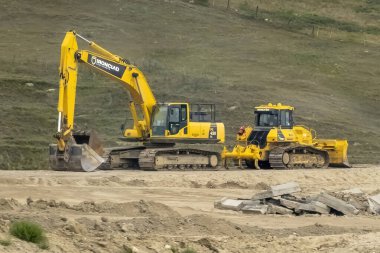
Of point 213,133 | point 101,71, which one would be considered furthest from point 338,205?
point 101,71

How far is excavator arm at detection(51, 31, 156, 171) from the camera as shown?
107 ft

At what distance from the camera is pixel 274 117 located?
1586 inches

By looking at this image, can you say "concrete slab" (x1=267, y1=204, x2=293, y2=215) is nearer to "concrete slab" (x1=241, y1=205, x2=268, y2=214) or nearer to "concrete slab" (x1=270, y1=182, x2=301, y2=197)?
"concrete slab" (x1=241, y1=205, x2=268, y2=214)

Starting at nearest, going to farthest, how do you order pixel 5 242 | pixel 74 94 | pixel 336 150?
pixel 5 242 → pixel 74 94 → pixel 336 150

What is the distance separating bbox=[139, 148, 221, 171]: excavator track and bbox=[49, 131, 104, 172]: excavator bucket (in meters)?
2.72

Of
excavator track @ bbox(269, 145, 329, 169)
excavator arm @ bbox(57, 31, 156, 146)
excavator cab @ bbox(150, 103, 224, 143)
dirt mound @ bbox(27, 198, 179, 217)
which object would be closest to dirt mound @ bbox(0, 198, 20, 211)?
dirt mound @ bbox(27, 198, 179, 217)

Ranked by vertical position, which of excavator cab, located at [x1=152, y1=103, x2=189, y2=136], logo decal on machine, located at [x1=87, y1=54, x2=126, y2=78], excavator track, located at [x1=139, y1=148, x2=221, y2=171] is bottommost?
excavator track, located at [x1=139, y1=148, x2=221, y2=171]

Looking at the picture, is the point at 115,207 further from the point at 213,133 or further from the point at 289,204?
the point at 213,133

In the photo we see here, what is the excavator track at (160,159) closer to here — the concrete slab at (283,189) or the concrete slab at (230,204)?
the concrete slab at (230,204)

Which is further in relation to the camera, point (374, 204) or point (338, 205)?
point (374, 204)

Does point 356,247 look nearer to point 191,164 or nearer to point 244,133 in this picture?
point 191,164

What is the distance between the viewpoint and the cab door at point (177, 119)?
37406mm

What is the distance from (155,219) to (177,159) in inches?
613

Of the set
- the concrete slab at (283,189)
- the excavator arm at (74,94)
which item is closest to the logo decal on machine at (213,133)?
the excavator arm at (74,94)
